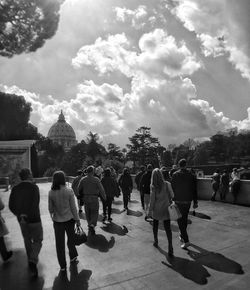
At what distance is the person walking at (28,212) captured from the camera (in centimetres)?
522

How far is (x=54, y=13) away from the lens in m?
15.7

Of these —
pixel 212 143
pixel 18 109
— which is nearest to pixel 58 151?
pixel 18 109

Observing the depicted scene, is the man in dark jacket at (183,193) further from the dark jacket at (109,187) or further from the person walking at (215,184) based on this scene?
the person walking at (215,184)

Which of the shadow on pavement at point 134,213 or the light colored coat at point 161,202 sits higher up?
the light colored coat at point 161,202

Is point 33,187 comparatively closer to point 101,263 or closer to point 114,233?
point 101,263

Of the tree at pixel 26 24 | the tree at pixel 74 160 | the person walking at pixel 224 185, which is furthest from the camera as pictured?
the tree at pixel 74 160

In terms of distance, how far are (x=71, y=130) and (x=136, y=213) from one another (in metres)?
138

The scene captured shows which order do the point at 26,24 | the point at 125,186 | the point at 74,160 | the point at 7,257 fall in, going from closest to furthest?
the point at 7,257, the point at 125,186, the point at 26,24, the point at 74,160

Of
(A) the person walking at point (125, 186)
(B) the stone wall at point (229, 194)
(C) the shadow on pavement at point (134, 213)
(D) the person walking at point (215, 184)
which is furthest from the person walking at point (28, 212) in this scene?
(D) the person walking at point (215, 184)

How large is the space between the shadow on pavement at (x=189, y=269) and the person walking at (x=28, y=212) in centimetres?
214

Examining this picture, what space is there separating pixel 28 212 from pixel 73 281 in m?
1.27

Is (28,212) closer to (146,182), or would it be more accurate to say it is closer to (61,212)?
(61,212)

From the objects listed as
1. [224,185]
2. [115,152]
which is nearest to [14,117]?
[115,152]

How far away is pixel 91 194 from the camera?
7.88m
